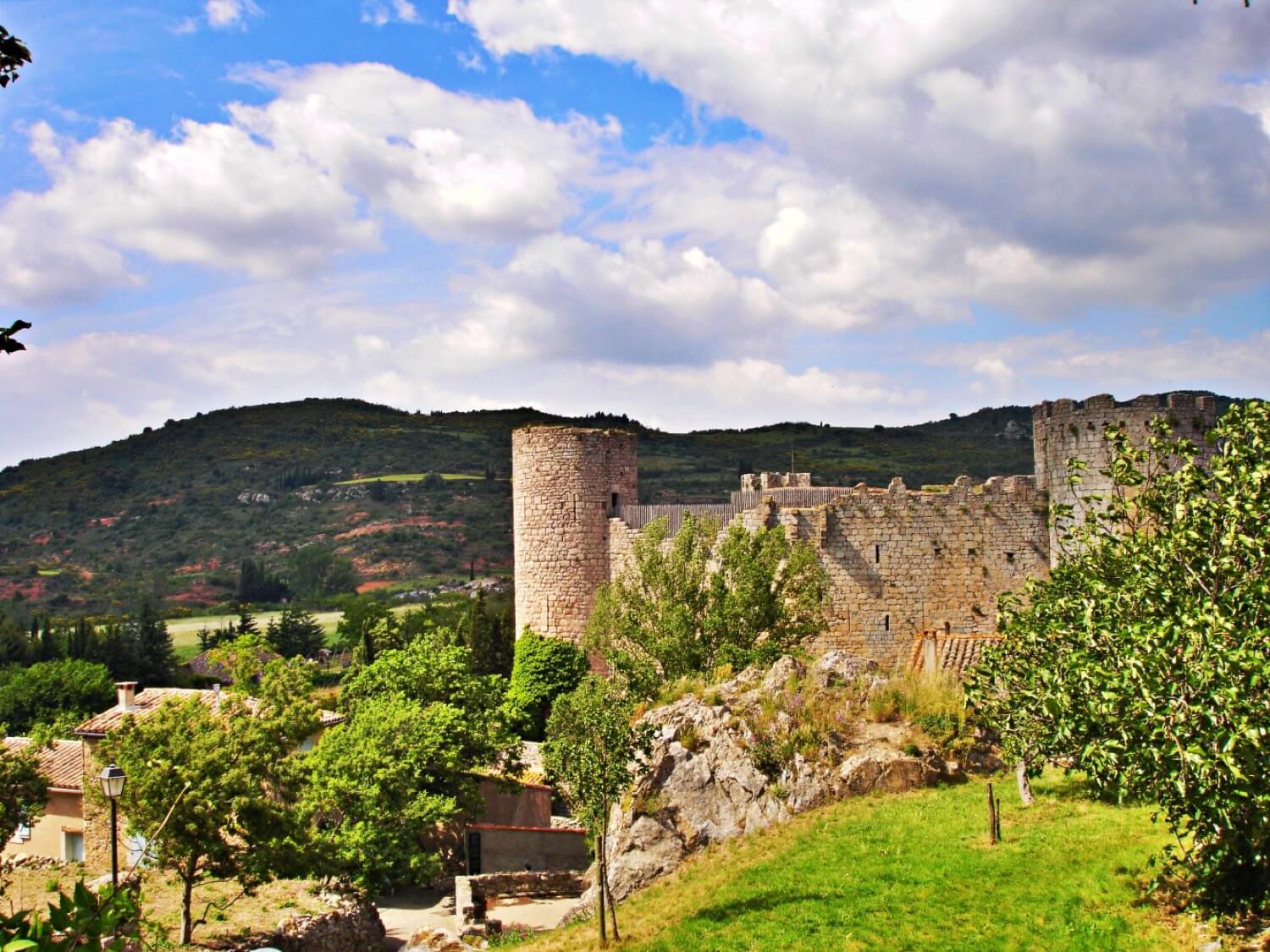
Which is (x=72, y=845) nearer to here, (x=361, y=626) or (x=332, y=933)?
(x=332, y=933)

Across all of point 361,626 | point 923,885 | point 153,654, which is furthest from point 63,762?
point 361,626

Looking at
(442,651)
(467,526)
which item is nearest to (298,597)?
(467,526)

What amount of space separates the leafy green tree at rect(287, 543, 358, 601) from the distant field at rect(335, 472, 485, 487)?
17.8 meters

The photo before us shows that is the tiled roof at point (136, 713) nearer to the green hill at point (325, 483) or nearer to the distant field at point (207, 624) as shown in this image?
the distant field at point (207, 624)

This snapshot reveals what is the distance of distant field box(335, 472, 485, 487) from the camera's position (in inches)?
5965

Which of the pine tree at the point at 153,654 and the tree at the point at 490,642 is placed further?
the pine tree at the point at 153,654

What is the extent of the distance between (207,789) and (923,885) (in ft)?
A: 45.0

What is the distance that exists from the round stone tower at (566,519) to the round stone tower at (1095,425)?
12.9 meters

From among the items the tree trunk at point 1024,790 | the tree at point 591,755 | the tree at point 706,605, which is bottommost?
the tree trunk at point 1024,790

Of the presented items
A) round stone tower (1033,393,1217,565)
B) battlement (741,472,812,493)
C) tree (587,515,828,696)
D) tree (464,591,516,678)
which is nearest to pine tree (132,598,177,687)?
tree (464,591,516,678)

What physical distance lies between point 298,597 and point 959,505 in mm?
105938

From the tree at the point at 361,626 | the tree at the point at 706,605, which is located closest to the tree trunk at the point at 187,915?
the tree at the point at 706,605

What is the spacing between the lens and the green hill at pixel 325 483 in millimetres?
125875

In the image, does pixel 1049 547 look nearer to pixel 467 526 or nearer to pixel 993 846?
pixel 993 846
